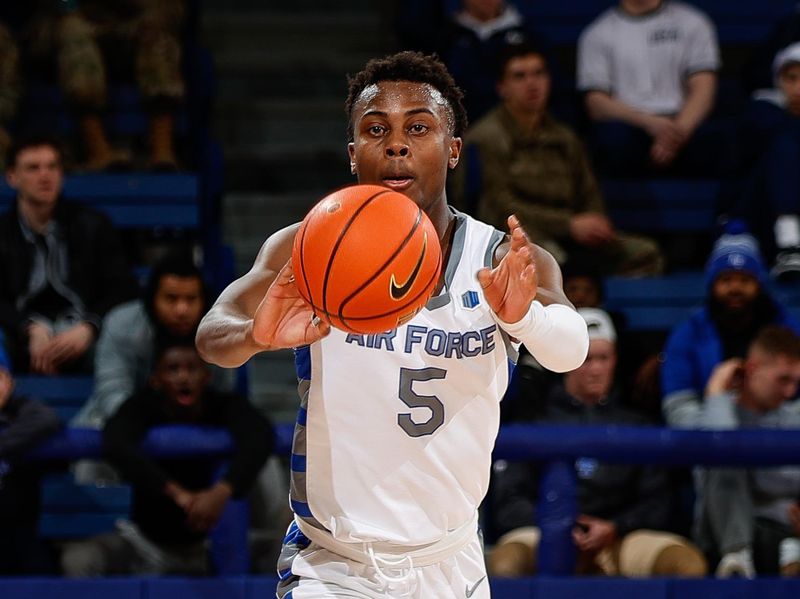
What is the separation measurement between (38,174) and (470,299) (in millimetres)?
3773

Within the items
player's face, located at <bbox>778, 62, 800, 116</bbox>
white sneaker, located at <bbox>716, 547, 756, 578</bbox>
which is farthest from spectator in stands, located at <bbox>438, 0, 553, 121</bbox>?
white sneaker, located at <bbox>716, 547, 756, 578</bbox>

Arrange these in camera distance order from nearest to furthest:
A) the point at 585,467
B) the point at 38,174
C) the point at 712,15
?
the point at 585,467, the point at 38,174, the point at 712,15

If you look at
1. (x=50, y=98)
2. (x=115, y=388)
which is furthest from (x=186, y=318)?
(x=50, y=98)

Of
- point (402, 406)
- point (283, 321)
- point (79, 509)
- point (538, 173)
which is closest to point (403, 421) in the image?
point (402, 406)

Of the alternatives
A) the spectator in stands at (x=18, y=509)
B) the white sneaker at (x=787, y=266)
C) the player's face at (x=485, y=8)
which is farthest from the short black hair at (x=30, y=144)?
the white sneaker at (x=787, y=266)

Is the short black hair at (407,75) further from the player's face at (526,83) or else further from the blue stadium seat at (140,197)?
the blue stadium seat at (140,197)

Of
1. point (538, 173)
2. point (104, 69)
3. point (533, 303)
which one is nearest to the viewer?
point (533, 303)

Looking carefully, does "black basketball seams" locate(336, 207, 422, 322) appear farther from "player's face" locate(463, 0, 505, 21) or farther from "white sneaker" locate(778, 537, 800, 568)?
"player's face" locate(463, 0, 505, 21)

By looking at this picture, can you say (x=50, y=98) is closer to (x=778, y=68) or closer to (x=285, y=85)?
(x=285, y=85)

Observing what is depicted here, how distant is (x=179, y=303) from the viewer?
6219mm

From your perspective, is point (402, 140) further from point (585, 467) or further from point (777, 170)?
point (777, 170)

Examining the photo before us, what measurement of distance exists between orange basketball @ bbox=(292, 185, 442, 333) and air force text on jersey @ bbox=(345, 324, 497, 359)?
0.95ft

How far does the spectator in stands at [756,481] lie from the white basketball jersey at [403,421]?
2172mm

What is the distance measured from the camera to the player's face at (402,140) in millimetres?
3695
